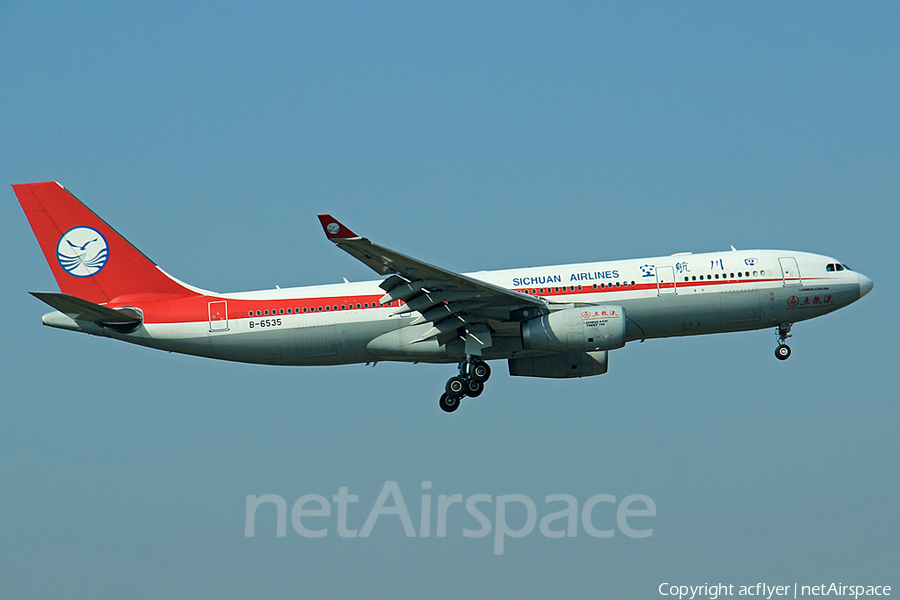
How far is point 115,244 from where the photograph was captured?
35.2m

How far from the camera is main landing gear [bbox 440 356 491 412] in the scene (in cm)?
3328

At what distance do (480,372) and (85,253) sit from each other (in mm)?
14766

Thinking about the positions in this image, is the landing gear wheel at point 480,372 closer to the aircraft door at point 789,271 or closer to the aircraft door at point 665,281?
the aircraft door at point 665,281

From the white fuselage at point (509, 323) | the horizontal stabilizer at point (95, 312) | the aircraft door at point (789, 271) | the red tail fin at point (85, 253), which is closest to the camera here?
the horizontal stabilizer at point (95, 312)

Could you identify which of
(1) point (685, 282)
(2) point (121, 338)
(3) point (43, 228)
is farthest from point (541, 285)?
Result: (3) point (43, 228)

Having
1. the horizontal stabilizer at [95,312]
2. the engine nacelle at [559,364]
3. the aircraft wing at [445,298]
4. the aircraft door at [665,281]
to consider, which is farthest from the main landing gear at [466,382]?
the horizontal stabilizer at [95,312]

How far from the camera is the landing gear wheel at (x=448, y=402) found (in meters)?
33.7

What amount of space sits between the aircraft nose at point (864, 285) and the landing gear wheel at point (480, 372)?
43.3 ft

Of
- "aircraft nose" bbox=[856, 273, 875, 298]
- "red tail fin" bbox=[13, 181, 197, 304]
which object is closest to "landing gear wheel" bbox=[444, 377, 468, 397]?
"red tail fin" bbox=[13, 181, 197, 304]

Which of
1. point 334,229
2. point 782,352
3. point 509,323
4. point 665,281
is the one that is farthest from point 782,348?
point 334,229

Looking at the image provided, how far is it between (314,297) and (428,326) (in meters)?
3.97

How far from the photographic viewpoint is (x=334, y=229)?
2655cm

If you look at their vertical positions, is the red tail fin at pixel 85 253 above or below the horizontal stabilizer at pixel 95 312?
above

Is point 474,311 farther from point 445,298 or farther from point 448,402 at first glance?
point 448,402
